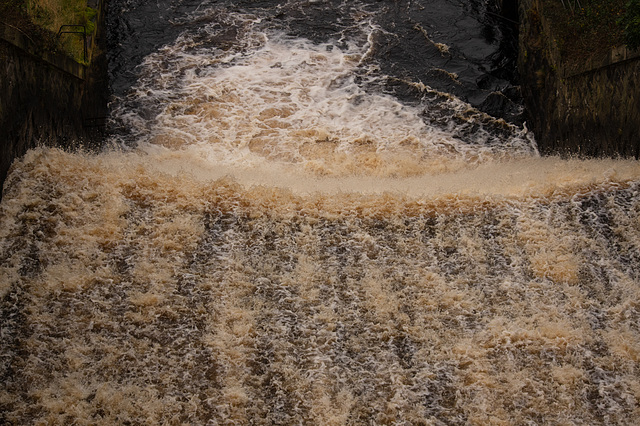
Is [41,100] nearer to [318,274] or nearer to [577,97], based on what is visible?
[318,274]

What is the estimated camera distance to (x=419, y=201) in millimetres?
8422

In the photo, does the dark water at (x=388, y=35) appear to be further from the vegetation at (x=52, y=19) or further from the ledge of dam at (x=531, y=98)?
the vegetation at (x=52, y=19)

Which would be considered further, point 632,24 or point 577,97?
point 577,97

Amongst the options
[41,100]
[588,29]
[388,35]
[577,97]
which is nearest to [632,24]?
[577,97]

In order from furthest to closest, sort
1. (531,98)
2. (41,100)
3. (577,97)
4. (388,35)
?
(388,35)
(531,98)
(577,97)
(41,100)

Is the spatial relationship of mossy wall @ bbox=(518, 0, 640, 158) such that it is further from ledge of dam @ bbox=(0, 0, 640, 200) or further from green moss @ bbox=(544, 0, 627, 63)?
green moss @ bbox=(544, 0, 627, 63)

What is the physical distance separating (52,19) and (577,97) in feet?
30.7

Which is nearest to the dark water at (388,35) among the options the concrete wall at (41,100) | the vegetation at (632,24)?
the concrete wall at (41,100)

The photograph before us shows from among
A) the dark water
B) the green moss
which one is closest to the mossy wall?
the green moss

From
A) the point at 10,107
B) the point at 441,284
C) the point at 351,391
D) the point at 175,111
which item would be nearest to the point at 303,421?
the point at 351,391

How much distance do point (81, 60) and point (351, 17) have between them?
252 inches

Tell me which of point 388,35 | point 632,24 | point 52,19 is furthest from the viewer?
point 388,35

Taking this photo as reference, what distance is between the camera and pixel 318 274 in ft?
24.2

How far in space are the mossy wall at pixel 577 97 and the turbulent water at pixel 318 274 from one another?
42 cm
